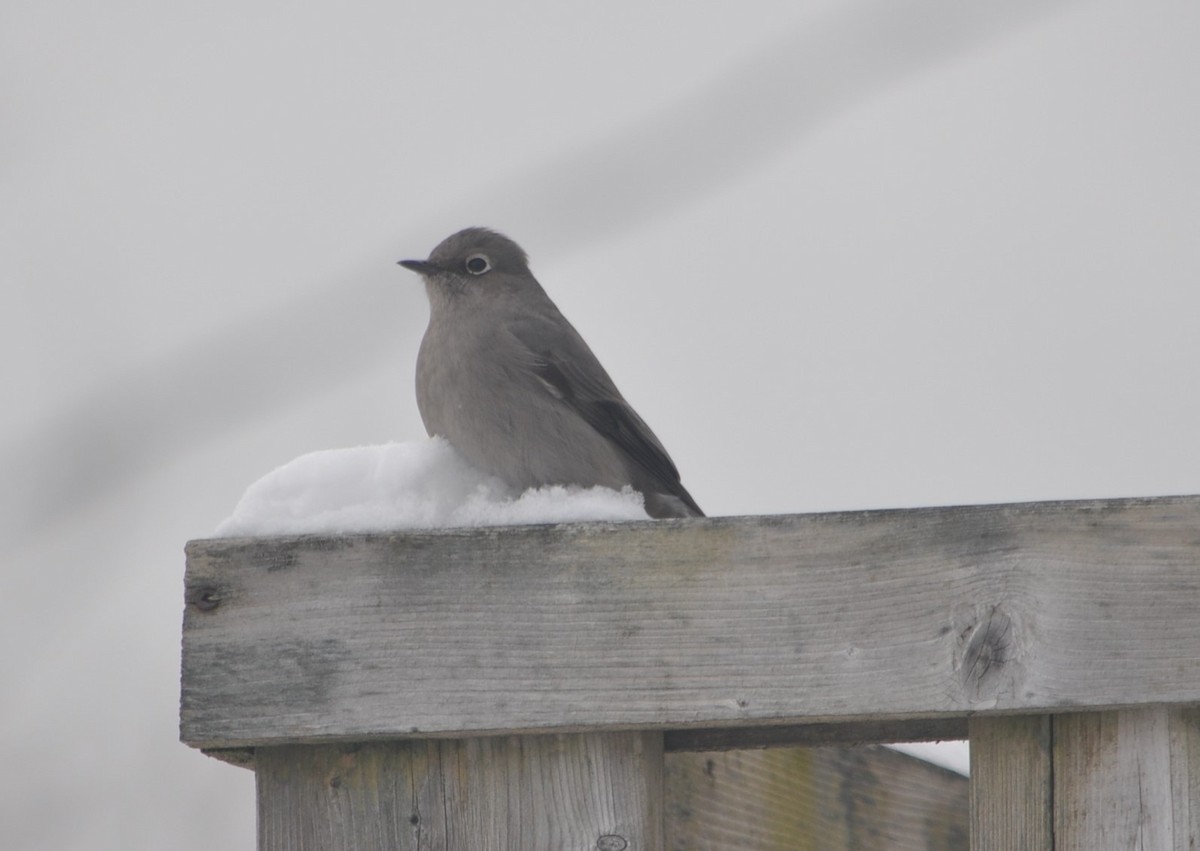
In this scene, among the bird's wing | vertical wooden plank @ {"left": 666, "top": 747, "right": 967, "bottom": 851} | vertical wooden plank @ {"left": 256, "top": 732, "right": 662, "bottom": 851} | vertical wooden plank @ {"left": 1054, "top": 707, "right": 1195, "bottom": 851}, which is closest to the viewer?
vertical wooden plank @ {"left": 1054, "top": 707, "right": 1195, "bottom": 851}

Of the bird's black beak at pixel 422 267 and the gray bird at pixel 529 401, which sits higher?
the bird's black beak at pixel 422 267

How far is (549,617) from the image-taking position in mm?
2645

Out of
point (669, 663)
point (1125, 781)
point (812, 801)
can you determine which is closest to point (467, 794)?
point (669, 663)

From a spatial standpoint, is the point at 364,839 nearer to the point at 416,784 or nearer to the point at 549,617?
the point at 416,784

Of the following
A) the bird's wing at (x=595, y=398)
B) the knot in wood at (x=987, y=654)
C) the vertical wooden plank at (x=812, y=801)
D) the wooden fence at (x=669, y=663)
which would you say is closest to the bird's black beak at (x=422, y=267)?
the bird's wing at (x=595, y=398)

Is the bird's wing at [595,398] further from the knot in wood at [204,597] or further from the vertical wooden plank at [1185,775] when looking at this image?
the vertical wooden plank at [1185,775]

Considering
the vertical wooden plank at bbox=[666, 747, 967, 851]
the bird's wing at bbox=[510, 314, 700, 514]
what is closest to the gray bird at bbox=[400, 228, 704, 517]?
the bird's wing at bbox=[510, 314, 700, 514]

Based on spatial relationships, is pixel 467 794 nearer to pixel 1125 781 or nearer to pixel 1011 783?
pixel 1011 783

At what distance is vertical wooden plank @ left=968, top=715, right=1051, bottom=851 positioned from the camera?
2543 mm

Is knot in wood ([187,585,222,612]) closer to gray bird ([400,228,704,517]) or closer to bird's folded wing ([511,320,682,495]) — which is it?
gray bird ([400,228,704,517])

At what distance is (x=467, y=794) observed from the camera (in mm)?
2666

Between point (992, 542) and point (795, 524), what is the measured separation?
33cm

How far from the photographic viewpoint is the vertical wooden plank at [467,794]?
2623 millimetres

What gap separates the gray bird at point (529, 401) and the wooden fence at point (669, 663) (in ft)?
4.33
